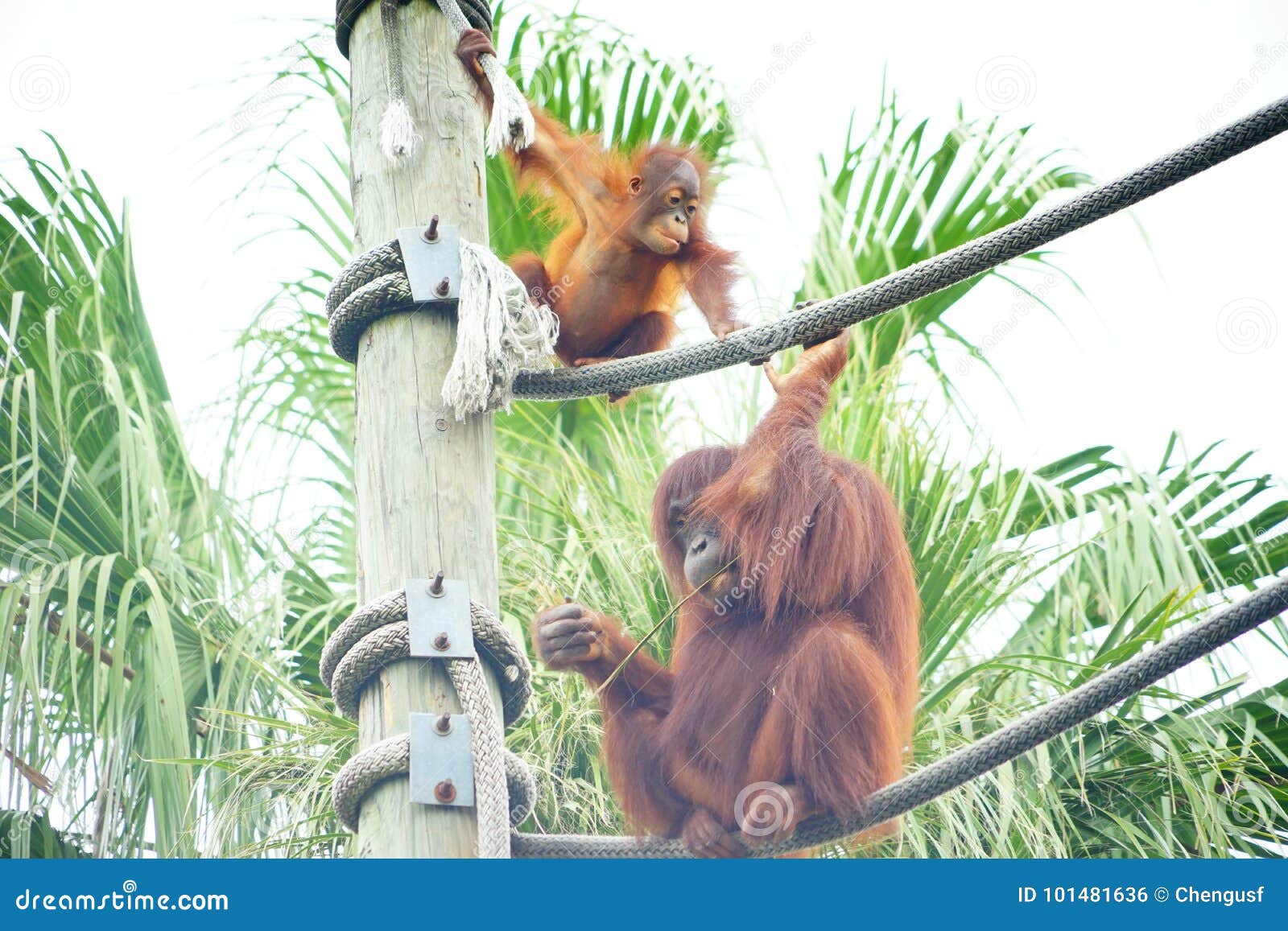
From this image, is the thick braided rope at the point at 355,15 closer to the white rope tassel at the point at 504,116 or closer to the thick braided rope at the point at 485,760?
the white rope tassel at the point at 504,116

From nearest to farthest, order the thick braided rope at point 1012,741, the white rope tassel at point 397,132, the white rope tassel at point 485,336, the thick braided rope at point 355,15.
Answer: the thick braided rope at point 1012,741
the white rope tassel at point 485,336
the white rope tassel at point 397,132
the thick braided rope at point 355,15

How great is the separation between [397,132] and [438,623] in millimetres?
989

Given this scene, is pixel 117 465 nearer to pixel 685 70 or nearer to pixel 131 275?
pixel 131 275

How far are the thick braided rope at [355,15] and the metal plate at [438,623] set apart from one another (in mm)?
1281

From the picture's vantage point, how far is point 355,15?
296cm

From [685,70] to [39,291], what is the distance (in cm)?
293

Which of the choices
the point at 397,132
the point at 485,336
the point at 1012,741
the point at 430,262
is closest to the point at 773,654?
the point at 1012,741

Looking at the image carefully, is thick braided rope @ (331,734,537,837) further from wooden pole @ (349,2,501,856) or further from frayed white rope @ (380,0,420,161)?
frayed white rope @ (380,0,420,161)

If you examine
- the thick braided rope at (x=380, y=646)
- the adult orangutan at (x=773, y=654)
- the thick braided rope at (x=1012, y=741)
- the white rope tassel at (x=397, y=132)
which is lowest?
the thick braided rope at (x=1012, y=741)

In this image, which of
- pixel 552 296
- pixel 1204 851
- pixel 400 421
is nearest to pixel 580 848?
pixel 400 421

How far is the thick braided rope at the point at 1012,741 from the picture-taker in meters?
Result: 2.27

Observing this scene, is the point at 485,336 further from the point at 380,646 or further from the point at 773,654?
the point at 773,654

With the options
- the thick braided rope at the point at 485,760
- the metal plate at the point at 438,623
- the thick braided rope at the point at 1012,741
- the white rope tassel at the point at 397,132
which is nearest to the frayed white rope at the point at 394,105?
the white rope tassel at the point at 397,132

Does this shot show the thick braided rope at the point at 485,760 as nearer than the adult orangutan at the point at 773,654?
Yes
